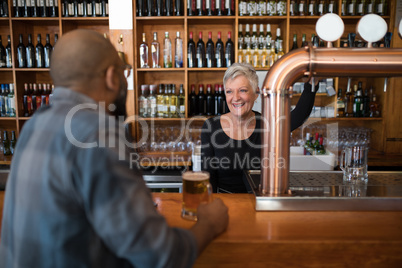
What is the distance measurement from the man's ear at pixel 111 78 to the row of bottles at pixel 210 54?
104 inches

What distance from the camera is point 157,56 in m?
3.53

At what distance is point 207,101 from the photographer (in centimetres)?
358

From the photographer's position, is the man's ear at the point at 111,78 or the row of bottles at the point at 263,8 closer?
the man's ear at the point at 111,78

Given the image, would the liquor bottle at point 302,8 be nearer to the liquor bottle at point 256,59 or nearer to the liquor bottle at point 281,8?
the liquor bottle at point 281,8

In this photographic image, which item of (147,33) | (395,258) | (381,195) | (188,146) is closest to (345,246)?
(395,258)

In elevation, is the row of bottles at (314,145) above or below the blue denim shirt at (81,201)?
below

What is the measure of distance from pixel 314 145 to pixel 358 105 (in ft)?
2.38

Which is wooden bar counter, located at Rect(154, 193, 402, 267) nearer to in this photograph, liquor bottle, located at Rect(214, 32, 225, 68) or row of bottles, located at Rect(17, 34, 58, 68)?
liquor bottle, located at Rect(214, 32, 225, 68)

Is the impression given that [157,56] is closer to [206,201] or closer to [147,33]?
[147,33]

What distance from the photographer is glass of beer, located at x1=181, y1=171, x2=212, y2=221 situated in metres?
1.08

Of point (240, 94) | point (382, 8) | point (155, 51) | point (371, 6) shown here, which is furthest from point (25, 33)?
point (382, 8)

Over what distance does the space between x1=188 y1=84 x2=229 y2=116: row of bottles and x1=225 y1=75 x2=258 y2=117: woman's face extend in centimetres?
148

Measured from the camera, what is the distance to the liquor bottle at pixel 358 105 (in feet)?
11.5

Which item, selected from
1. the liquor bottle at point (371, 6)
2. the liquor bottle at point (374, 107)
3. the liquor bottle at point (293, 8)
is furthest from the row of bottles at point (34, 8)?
the liquor bottle at point (374, 107)
